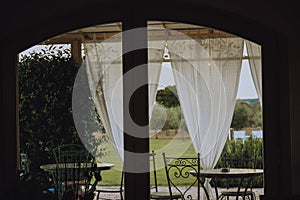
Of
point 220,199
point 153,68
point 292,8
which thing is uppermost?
point 292,8

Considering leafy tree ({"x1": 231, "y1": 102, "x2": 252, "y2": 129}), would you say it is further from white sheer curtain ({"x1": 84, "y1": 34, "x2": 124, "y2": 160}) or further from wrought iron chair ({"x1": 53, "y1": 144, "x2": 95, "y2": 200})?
wrought iron chair ({"x1": 53, "y1": 144, "x2": 95, "y2": 200})

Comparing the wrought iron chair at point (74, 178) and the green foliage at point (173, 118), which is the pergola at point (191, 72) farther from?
the wrought iron chair at point (74, 178)

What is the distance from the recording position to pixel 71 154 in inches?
188

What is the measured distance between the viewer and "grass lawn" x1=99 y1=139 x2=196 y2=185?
4691 millimetres

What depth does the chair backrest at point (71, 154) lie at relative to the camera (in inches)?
187

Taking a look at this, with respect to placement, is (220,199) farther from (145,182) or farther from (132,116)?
(132,116)

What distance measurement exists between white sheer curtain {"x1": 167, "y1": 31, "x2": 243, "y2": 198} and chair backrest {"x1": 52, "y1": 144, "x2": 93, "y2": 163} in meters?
0.85

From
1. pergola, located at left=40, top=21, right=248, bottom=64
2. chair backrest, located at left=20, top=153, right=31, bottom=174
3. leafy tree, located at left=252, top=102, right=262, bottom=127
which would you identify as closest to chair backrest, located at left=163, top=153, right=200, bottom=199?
leafy tree, located at left=252, top=102, right=262, bottom=127

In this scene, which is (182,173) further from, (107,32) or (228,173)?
(107,32)

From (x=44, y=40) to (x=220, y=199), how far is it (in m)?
1.91

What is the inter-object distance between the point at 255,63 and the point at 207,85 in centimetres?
42

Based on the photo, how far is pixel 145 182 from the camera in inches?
187

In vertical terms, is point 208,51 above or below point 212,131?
above

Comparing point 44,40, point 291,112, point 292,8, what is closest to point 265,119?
point 291,112
